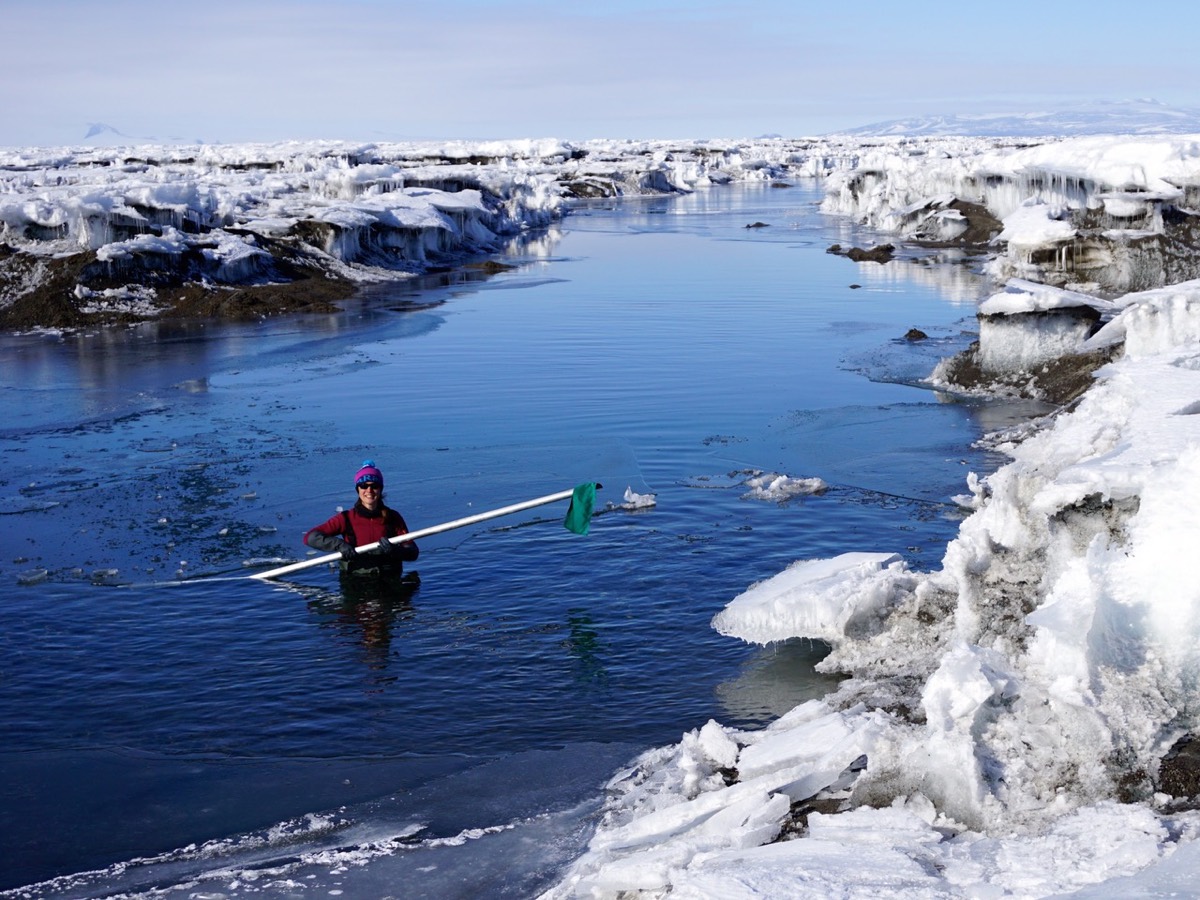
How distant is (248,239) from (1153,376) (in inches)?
1218

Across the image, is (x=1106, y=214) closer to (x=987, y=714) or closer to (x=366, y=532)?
(x=366, y=532)

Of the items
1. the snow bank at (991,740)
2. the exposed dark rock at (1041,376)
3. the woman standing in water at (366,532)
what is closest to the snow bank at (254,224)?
the exposed dark rock at (1041,376)

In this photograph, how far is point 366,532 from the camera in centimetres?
1234

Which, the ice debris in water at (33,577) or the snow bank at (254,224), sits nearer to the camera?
the ice debris in water at (33,577)

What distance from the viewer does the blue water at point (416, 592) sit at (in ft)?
25.9

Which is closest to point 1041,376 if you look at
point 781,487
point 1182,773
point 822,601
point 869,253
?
point 781,487

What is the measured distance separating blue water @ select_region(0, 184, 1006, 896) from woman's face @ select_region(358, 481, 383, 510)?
86 centimetres

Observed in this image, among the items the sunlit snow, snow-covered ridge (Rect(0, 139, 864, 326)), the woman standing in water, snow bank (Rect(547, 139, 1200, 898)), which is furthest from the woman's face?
snow-covered ridge (Rect(0, 139, 864, 326))

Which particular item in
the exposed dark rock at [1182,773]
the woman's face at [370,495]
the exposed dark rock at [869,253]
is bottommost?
the exposed dark rock at [1182,773]

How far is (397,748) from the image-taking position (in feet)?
29.2

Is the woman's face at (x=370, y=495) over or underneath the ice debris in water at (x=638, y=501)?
over

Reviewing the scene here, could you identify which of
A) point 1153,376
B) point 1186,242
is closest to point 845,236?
point 1186,242

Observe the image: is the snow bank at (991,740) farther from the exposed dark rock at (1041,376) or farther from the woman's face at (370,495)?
the exposed dark rock at (1041,376)

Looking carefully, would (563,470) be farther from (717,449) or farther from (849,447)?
(849,447)
